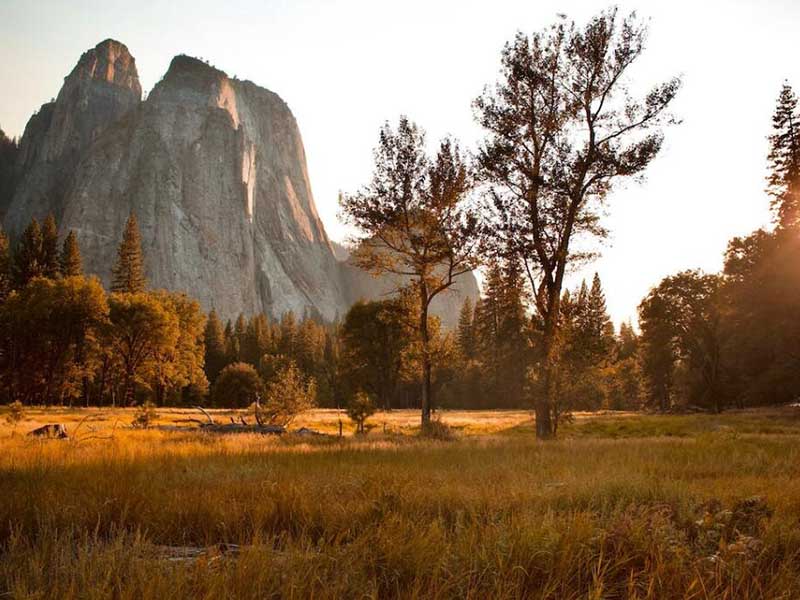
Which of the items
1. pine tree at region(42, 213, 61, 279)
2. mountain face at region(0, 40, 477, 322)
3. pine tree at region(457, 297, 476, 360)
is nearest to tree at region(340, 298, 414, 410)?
pine tree at region(457, 297, 476, 360)

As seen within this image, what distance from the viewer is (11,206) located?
16662 cm

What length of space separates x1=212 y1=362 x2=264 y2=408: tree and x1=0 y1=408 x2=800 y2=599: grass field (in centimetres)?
5934

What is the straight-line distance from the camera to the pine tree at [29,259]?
62.7 m

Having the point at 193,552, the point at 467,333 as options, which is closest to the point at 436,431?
the point at 193,552

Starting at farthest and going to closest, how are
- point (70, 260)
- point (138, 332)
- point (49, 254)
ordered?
1. point (70, 260)
2. point (49, 254)
3. point (138, 332)

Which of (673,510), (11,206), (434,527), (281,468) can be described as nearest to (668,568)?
(434,527)

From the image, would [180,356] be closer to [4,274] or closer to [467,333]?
[4,274]

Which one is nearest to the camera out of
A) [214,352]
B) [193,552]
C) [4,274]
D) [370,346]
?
[193,552]

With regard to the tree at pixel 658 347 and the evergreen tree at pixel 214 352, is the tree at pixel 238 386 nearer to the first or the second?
the evergreen tree at pixel 214 352

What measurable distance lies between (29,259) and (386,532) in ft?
240

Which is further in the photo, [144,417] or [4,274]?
[4,274]

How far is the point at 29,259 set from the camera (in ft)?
207

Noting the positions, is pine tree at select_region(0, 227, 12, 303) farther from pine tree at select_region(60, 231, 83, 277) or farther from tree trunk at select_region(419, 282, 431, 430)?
tree trunk at select_region(419, 282, 431, 430)

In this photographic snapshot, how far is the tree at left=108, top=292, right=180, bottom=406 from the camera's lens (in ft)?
172
